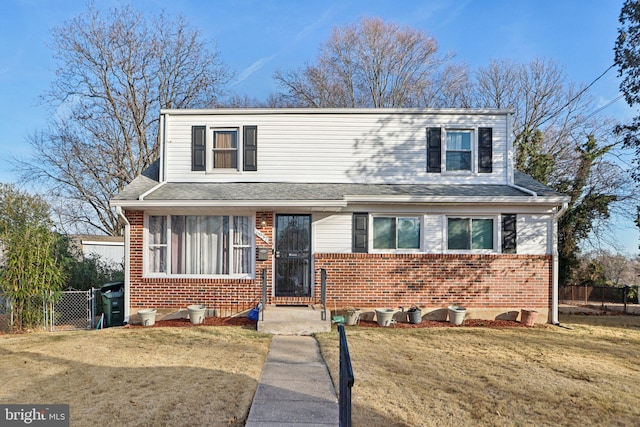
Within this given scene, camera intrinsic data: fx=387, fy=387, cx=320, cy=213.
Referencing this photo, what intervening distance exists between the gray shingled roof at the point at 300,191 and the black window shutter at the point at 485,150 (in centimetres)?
56

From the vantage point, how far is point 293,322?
8.00 m

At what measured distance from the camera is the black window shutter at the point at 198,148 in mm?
10258

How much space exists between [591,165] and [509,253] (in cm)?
1020

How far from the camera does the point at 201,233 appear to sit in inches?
372

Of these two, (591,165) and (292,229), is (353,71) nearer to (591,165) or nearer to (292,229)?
(591,165)

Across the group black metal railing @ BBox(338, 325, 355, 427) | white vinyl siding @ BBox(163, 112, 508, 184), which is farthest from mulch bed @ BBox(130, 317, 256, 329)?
black metal railing @ BBox(338, 325, 355, 427)

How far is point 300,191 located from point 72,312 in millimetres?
6505

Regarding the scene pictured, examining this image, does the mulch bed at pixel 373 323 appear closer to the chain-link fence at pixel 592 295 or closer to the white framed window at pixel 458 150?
the white framed window at pixel 458 150

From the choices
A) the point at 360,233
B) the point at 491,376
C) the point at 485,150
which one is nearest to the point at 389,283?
the point at 360,233

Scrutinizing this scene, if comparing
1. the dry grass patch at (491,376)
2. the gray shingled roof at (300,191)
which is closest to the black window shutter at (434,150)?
the gray shingled roof at (300,191)

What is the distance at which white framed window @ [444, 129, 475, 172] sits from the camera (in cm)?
1029

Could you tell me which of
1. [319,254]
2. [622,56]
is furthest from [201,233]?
[622,56]

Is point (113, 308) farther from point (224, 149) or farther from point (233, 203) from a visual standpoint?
point (224, 149)

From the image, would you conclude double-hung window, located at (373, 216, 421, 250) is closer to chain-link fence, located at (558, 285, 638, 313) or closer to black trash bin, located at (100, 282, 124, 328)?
black trash bin, located at (100, 282, 124, 328)
